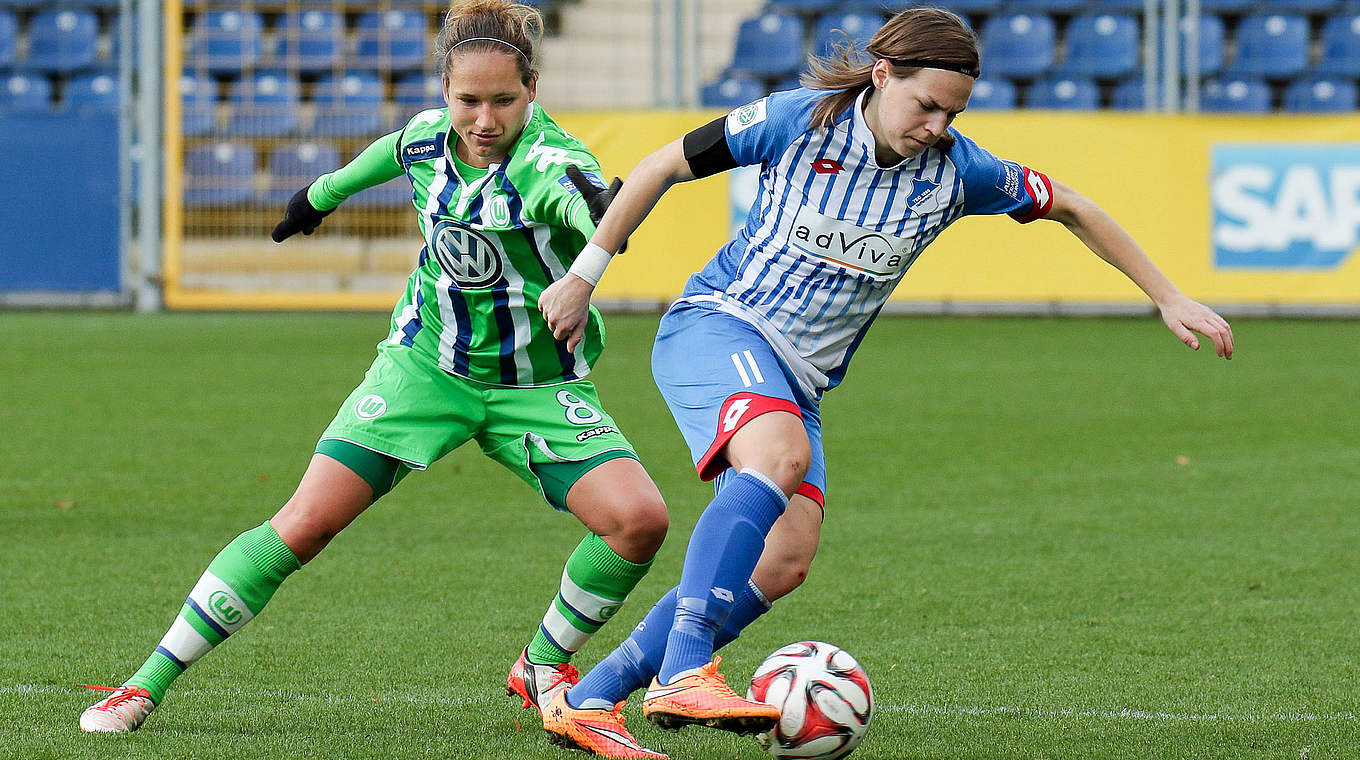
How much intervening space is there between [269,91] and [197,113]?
2.82 feet

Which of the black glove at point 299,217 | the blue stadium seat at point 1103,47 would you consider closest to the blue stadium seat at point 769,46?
the blue stadium seat at point 1103,47

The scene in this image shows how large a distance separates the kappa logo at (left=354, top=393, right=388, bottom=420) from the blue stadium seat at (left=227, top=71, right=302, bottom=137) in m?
14.6

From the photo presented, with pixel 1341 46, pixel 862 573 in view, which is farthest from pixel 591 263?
pixel 1341 46

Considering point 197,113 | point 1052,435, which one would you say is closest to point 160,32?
point 197,113

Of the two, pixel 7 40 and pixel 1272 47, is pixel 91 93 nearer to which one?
pixel 7 40

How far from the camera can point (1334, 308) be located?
16891 mm

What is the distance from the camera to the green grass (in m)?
3.68

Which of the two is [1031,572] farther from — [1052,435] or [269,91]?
[269,91]

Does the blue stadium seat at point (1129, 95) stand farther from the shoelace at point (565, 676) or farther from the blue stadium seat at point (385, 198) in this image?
the shoelace at point (565, 676)

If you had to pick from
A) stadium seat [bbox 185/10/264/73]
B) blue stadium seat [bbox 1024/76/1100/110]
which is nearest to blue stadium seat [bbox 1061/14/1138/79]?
blue stadium seat [bbox 1024/76/1100/110]

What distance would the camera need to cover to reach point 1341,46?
18.7m

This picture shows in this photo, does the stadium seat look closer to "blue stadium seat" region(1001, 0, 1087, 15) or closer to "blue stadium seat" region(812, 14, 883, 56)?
"blue stadium seat" region(812, 14, 883, 56)

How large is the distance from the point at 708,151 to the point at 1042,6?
1681cm

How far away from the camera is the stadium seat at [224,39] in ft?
59.9
